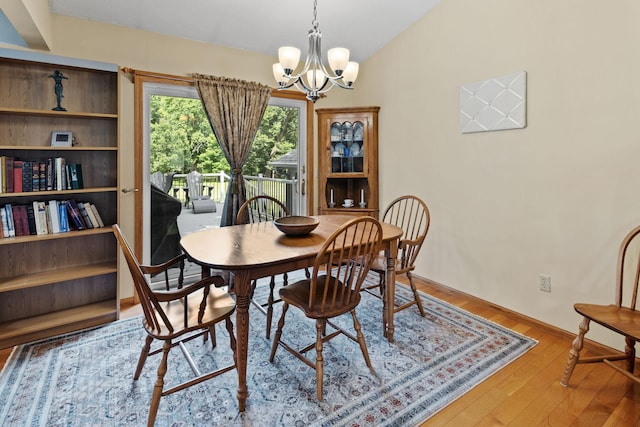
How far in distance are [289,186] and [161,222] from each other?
1.48m

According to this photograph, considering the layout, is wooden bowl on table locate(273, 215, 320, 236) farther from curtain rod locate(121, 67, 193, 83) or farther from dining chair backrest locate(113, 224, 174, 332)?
curtain rod locate(121, 67, 193, 83)

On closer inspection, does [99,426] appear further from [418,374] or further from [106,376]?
[418,374]

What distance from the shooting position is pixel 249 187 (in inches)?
144

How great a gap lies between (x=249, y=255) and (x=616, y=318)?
6.40ft

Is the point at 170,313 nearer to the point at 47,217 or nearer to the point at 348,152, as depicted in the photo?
the point at 47,217

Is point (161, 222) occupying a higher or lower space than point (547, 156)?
lower

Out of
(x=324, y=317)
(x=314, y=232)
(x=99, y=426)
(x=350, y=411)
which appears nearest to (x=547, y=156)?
(x=314, y=232)

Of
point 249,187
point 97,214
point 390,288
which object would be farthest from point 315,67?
point 97,214

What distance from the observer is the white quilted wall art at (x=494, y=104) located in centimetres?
262

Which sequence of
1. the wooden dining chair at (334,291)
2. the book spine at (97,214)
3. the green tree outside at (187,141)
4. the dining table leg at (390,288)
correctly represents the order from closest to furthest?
the wooden dining chair at (334,291) → the dining table leg at (390,288) → the book spine at (97,214) → the green tree outside at (187,141)

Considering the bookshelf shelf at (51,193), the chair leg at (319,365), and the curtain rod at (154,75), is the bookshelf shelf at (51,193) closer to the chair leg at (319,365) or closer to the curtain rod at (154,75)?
the curtain rod at (154,75)

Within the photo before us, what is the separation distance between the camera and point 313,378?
1987mm

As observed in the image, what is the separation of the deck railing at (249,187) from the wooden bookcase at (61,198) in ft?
2.02

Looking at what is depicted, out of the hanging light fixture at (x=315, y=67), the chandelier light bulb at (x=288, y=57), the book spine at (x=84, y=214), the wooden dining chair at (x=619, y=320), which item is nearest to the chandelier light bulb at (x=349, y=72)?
the hanging light fixture at (x=315, y=67)
